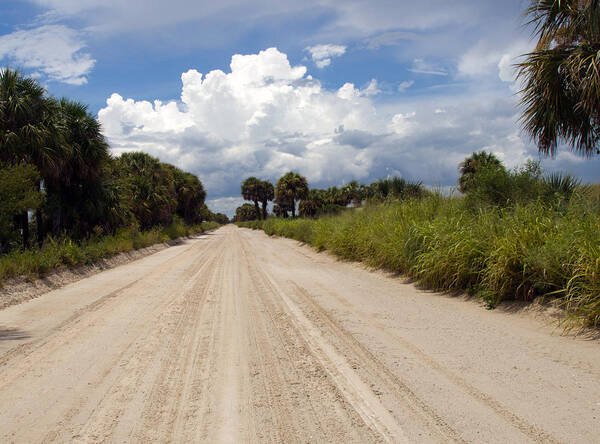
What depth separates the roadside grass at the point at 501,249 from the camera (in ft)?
19.3

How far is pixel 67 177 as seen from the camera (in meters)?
19.2

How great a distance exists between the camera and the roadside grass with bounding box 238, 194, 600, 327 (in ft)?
19.3

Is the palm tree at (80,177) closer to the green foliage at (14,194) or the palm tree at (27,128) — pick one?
the palm tree at (27,128)

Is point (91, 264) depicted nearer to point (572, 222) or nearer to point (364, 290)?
point (364, 290)

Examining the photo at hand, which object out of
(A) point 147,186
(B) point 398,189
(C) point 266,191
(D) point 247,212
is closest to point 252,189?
(C) point 266,191

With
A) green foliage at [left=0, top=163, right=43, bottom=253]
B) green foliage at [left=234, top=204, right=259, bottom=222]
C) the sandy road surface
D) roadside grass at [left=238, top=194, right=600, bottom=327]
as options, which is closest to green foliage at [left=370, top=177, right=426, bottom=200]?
roadside grass at [left=238, top=194, right=600, bottom=327]

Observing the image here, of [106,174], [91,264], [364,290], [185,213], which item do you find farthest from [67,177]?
[185,213]

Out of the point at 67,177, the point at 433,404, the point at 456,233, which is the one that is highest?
the point at 67,177

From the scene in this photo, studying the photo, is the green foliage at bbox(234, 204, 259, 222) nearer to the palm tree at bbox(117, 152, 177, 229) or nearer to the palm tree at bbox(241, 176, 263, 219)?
the palm tree at bbox(241, 176, 263, 219)

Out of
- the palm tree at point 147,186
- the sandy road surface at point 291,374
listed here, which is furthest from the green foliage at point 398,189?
the palm tree at point 147,186

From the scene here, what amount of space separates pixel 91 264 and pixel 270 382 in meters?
12.6

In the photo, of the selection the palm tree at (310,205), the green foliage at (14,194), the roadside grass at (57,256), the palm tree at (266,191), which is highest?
the palm tree at (266,191)

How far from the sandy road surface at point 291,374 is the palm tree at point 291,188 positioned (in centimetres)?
4658

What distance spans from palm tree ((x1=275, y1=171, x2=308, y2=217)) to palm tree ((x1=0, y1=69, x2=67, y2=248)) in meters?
38.0
